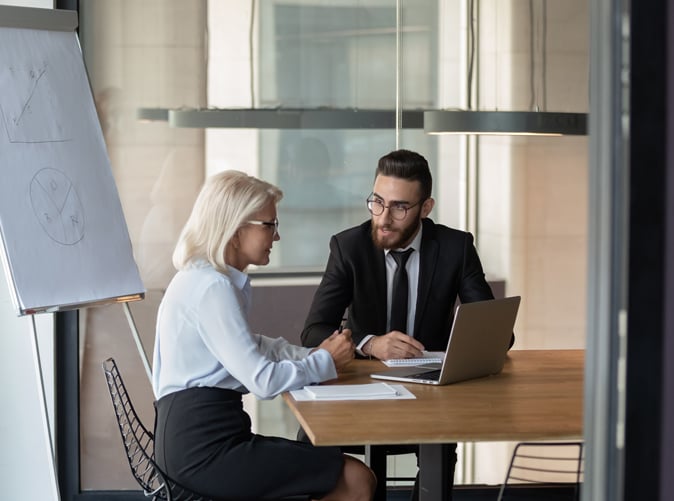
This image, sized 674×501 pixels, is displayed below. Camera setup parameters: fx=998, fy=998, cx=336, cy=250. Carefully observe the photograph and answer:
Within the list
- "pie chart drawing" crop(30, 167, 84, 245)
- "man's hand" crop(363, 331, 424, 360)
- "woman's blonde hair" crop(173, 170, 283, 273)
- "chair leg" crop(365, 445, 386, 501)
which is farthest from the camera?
"pie chart drawing" crop(30, 167, 84, 245)

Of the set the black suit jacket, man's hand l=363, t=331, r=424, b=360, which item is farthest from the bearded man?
man's hand l=363, t=331, r=424, b=360

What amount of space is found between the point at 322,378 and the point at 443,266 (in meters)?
0.96

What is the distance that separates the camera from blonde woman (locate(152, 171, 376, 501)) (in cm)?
269

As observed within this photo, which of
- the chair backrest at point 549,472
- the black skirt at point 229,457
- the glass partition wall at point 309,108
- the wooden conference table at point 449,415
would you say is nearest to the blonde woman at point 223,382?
the black skirt at point 229,457

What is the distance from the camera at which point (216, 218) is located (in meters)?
2.86

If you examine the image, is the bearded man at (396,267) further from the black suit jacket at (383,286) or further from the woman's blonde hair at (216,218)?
the woman's blonde hair at (216,218)

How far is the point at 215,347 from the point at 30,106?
1.39 metres

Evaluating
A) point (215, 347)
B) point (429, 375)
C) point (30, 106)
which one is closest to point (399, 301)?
point (429, 375)

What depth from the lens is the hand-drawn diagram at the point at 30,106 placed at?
3482mm

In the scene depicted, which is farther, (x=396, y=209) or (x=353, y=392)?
(x=396, y=209)

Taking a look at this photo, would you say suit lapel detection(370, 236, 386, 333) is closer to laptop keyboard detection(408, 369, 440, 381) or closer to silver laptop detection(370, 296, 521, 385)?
silver laptop detection(370, 296, 521, 385)

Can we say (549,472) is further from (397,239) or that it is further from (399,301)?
(397,239)

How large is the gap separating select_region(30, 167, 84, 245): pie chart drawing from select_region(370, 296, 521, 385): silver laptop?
1.28 m

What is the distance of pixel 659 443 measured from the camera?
1324 mm
